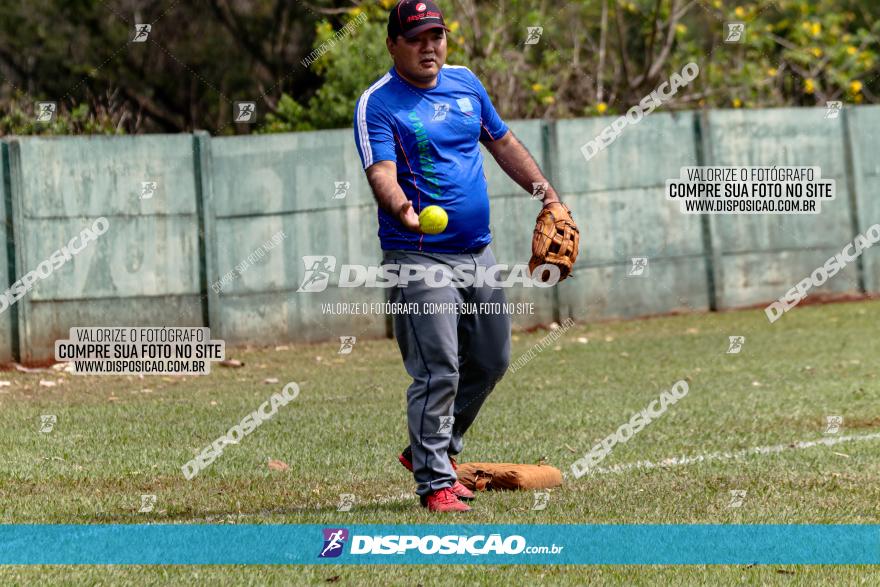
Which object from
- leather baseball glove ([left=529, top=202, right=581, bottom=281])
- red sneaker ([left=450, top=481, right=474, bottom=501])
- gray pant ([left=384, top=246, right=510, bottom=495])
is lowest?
red sneaker ([left=450, top=481, right=474, bottom=501])

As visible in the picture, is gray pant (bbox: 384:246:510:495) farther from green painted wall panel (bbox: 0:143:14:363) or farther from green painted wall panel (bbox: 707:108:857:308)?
green painted wall panel (bbox: 707:108:857:308)

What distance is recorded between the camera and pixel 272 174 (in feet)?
51.1

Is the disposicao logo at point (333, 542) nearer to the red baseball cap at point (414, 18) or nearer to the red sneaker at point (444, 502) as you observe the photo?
A: the red sneaker at point (444, 502)

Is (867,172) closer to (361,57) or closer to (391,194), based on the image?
(361,57)

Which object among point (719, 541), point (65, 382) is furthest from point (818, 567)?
point (65, 382)

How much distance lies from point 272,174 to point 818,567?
35.5ft

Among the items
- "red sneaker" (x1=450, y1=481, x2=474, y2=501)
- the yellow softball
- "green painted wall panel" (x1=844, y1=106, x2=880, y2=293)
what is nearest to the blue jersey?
the yellow softball

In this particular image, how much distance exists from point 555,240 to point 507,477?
1.26m

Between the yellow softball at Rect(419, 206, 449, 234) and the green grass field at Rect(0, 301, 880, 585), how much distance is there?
1302 mm

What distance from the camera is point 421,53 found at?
663 cm

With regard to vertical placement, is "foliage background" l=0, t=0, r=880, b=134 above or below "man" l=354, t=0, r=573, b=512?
above

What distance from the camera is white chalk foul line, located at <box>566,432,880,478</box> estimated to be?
7.97m

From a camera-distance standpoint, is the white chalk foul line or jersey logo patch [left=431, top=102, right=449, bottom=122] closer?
jersey logo patch [left=431, top=102, right=449, bottom=122]

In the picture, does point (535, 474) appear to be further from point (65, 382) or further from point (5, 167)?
point (5, 167)
